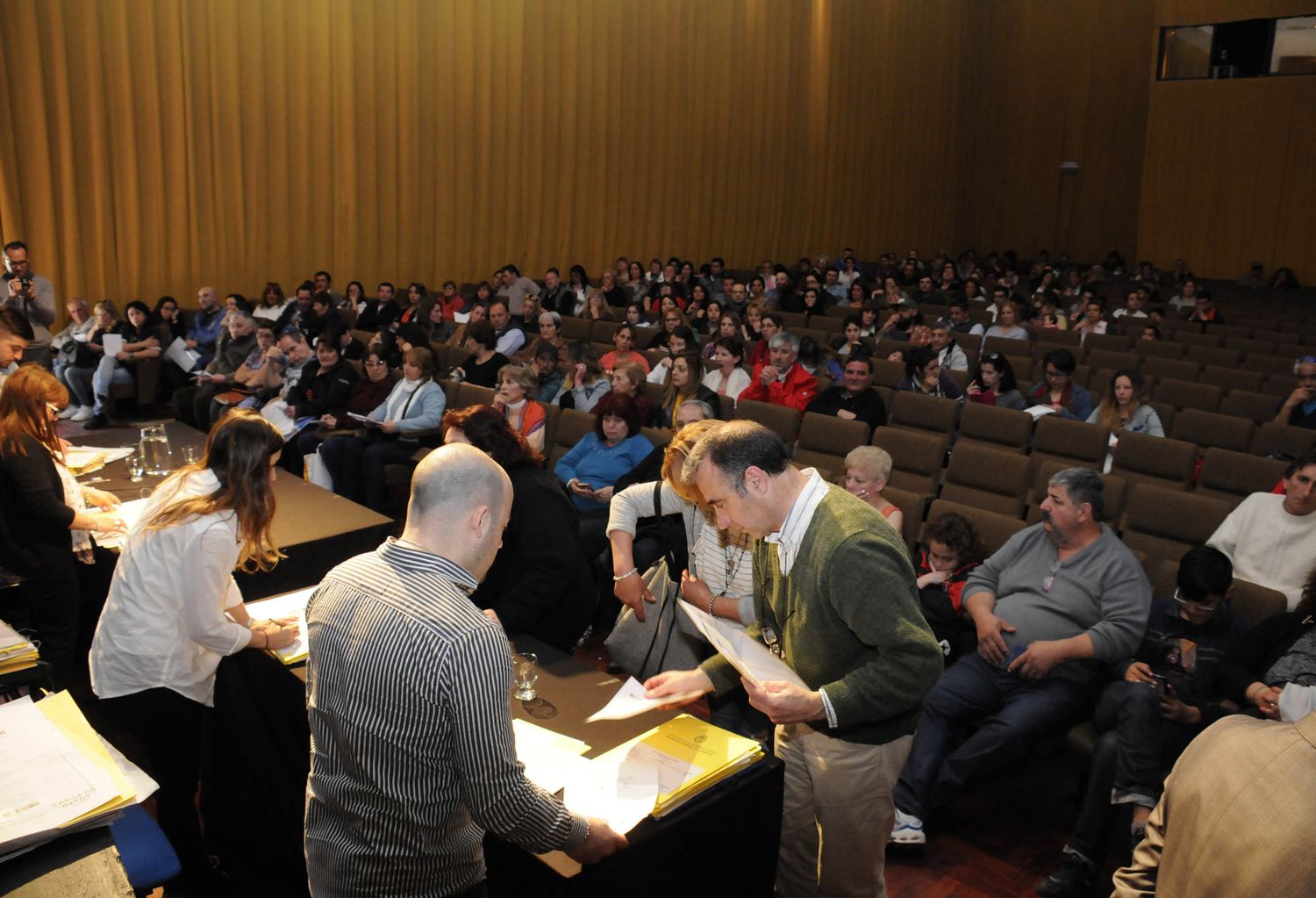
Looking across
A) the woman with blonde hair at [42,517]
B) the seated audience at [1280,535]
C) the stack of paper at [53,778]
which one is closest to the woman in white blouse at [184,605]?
the stack of paper at [53,778]

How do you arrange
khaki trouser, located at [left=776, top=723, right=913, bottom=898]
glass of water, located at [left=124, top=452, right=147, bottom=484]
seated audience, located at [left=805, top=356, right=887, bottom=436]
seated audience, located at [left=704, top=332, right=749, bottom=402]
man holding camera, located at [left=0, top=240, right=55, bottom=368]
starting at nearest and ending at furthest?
1. khaki trouser, located at [left=776, top=723, right=913, bottom=898]
2. glass of water, located at [left=124, top=452, right=147, bottom=484]
3. seated audience, located at [left=805, top=356, right=887, bottom=436]
4. seated audience, located at [left=704, top=332, right=749, bottom=402]
5. man holding camera, located at [left=0, top=240, right=55, bottom=368]

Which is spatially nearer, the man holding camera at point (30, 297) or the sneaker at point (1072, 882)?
the sneaker at point (1072, 882)

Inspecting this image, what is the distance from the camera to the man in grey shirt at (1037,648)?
10.6 ft

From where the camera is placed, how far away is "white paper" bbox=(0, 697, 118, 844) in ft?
5.41

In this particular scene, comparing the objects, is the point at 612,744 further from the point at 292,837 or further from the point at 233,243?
the point at 233,243

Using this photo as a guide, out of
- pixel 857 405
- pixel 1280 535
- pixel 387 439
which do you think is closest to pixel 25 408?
pixel 387 439

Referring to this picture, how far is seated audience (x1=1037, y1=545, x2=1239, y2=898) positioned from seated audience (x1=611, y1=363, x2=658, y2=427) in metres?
2.94

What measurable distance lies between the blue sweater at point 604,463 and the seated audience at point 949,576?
1.53 metres

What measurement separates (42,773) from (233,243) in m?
10.6

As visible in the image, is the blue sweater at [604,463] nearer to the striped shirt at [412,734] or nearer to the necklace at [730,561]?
the necklace at [730,561]

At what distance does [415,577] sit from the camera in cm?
164

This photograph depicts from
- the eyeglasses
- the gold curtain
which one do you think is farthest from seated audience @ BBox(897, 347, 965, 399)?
the gold curtain

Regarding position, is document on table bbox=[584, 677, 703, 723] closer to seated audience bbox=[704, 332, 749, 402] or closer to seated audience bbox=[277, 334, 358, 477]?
seated audience bbox=[277, 334, 358, 477]

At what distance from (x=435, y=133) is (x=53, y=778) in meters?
12.1
